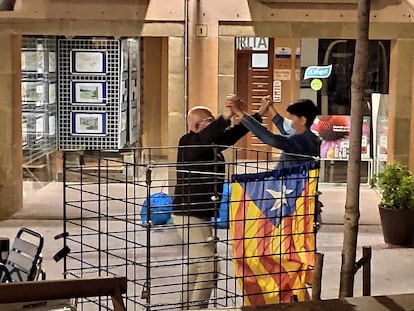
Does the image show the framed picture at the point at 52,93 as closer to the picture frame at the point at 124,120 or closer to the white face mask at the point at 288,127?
the picture frame at the point at 124,120

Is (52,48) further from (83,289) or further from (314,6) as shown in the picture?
(83,289)

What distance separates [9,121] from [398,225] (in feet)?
13.8

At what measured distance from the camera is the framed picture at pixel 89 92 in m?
9.98

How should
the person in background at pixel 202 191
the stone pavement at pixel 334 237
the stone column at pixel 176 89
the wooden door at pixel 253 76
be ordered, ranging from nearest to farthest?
the person in background at pixel 202 191 → the stone pavement at pixel 334 237 → the stone column at pixel 176 89 → the wooden door at pixel 253 76

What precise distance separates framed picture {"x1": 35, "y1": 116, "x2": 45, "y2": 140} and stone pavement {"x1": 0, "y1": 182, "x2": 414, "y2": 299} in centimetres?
69

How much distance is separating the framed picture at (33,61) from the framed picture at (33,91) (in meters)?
0.17

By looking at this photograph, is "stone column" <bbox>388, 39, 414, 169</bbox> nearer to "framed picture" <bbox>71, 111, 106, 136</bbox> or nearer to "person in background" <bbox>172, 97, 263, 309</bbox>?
"framed picture" <bbox>71, 111, 106, 136</bbox>

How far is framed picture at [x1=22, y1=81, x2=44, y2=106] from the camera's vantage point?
32.3 ft

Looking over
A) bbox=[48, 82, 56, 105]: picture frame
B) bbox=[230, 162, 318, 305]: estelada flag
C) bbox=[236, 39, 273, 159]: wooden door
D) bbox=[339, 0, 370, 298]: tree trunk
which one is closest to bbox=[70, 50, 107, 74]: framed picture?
Result: bbox=[48, 82, 56, 105]: picture frame

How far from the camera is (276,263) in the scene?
365 cm

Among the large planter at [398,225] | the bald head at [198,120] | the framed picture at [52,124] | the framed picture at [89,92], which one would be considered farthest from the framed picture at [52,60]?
the bald head at [198,120]

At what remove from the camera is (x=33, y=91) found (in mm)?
9922

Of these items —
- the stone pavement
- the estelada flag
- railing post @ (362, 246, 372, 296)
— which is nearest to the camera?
railing post @ (362, 246, 372, 296)

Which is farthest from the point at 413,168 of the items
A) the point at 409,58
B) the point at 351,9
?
the point at 351,9
